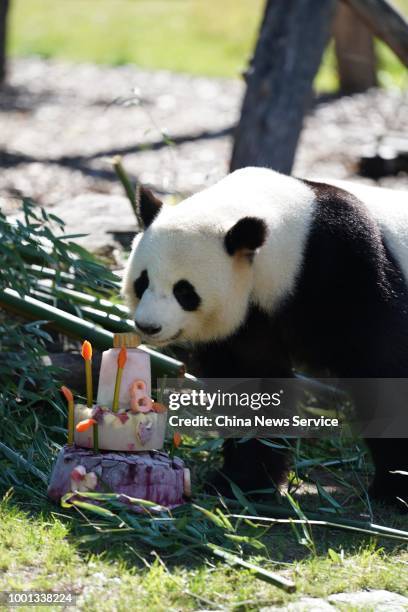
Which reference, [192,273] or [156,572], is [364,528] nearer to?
[156,572]

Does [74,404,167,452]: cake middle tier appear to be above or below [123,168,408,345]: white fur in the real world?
below

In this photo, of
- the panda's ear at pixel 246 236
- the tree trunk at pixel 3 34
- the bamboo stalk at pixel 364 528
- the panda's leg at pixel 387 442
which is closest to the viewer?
the bamboo stalk at pixel 364 528

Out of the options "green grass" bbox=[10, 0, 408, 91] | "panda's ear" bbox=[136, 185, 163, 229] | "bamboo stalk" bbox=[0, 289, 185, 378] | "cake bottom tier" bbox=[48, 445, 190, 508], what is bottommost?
"cake bottom tier" bbox=[48, 445, 190, 508]

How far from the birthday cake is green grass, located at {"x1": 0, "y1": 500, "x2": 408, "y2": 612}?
0.52ft

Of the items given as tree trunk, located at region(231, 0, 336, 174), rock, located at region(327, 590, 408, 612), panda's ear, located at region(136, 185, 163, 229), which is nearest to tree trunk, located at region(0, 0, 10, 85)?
tree trunk, located at region(231, 0, 336, 174)

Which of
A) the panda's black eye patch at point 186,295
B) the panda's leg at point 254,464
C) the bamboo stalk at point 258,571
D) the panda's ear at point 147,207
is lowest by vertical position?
the bamboo stalk at point 258,571

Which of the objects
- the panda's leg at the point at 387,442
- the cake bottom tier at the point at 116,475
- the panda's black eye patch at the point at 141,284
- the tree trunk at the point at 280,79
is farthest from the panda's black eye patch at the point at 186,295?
the tree trunk at the point at 280,79

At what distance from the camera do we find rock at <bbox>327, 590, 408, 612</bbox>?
2879 millimetres

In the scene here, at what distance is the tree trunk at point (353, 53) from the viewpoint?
10445 millimetres

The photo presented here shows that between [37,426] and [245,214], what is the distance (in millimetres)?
1156

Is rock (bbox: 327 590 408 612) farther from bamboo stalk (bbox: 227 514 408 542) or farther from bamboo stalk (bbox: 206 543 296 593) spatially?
bamboo stalk (bbox: 227 514 408 542)

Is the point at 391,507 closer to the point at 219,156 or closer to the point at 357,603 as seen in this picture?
the point at 357,603

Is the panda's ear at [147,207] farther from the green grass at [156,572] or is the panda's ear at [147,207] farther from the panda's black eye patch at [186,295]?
the green grass at [156,572]

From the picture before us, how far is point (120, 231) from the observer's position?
5914 mm
